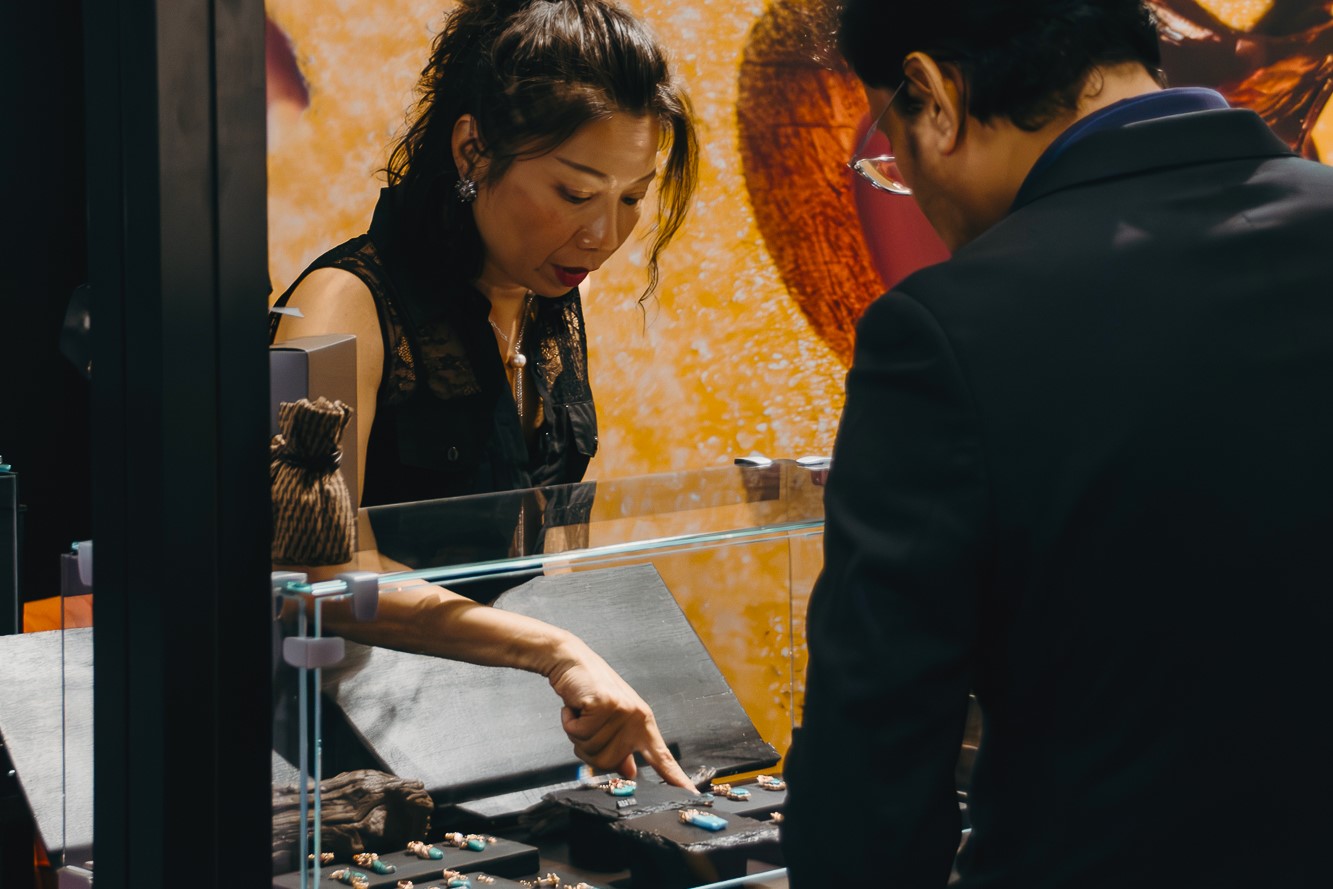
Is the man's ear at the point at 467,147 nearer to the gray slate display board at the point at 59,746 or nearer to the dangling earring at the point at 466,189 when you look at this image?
the dangling earring at the point at 466,189

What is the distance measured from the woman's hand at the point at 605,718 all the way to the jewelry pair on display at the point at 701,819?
5 centimetres

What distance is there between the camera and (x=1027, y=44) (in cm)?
97

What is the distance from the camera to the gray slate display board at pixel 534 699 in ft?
4.36

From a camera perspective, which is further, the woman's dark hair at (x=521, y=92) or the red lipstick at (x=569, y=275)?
the red lipstick at (x=569, y=275)

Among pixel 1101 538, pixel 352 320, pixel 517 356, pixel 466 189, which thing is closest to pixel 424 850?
pixel 1101 538

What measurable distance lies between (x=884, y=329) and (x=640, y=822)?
78cm

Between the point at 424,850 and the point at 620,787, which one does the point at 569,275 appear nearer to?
the point at 620,787

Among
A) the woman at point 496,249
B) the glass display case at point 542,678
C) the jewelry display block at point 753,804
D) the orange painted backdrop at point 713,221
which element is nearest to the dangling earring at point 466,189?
the woman at point 496,249

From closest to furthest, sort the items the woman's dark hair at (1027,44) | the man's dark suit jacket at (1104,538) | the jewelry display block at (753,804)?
Answer: the man's dark suit jacket at (1104,538), the woman's dark hair at (1027,44), the jewelry display block at (753,804)

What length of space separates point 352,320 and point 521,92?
541 mm

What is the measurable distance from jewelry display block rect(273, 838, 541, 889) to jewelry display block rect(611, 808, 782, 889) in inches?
4.6

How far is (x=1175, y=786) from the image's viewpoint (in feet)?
2.93

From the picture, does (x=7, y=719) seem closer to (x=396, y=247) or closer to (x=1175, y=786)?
(x=396, y=247)

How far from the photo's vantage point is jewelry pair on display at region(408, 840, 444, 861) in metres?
1.33
